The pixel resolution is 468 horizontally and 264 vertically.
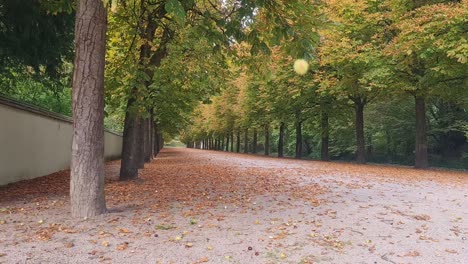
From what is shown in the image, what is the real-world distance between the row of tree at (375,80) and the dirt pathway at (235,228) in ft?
10.3

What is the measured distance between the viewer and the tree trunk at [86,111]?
5715 millimetres

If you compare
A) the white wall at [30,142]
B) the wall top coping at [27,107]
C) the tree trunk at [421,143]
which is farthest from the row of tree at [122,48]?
the tree trunk at [421,143]

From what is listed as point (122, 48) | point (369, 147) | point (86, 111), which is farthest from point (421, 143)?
point (86, 111)

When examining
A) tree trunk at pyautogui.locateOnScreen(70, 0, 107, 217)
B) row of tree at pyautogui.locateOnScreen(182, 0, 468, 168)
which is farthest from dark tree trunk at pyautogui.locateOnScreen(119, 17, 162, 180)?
tree trunk at pyautogui.locateOnScreen(70, 0, 107, 217)

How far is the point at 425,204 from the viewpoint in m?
7.77

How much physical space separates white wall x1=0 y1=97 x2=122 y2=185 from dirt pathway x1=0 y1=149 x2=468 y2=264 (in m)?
0.93

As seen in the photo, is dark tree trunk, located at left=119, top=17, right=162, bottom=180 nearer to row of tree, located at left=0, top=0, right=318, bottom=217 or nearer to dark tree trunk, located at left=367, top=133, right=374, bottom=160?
row of tree, located at left=0, top=0, right=318, bottom=217

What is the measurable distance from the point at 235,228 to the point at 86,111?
2.81 meters

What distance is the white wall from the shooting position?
30.2 ft

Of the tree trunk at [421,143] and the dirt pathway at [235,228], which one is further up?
the tree trunk at [421,143]

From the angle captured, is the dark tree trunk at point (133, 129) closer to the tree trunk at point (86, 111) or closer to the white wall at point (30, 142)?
the white wall at point (30, 142)

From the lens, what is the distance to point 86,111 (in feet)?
18.8

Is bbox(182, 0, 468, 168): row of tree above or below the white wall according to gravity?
above

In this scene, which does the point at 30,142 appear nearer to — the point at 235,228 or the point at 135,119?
the point at 135,119
